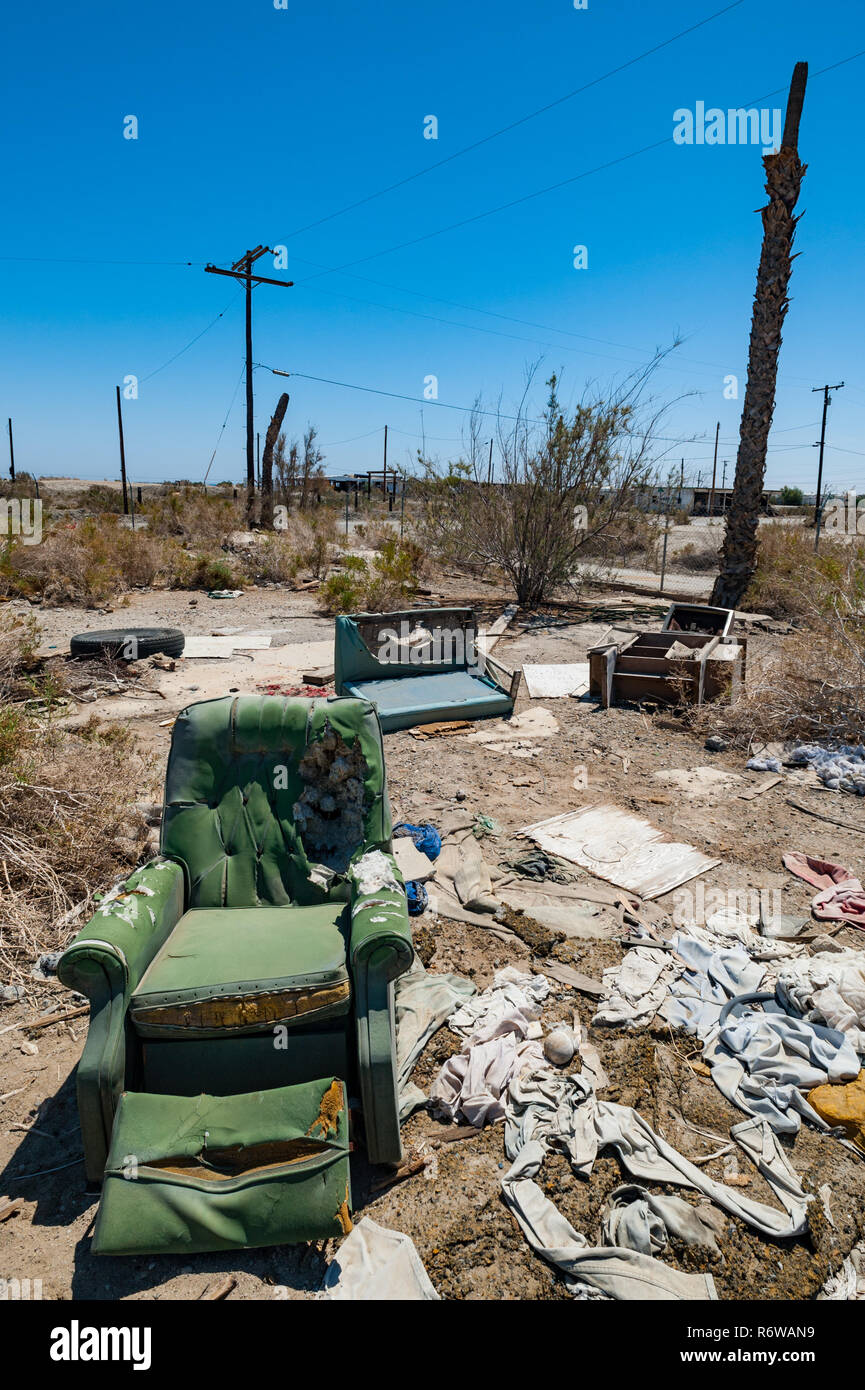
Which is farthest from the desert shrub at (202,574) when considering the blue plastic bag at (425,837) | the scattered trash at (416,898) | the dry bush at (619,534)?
the scattered trash at (416,898)

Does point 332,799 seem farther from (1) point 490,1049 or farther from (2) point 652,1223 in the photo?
(2) point 652,1223

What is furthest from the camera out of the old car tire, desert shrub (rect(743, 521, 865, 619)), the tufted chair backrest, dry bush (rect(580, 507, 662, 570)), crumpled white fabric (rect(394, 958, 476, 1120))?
dry bush (rect(580, 507, 662, 570))

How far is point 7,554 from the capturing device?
10.8 metres

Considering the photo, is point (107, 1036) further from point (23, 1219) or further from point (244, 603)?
point (244, 603)

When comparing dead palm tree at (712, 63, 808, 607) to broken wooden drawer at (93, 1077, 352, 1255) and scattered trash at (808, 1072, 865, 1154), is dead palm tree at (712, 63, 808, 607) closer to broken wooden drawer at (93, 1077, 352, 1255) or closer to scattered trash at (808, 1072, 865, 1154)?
scattered trash at (808, 1072, 865, 1154)

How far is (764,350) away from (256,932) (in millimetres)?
12347

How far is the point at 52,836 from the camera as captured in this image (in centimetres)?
404

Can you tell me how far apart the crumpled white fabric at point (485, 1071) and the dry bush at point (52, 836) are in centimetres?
204

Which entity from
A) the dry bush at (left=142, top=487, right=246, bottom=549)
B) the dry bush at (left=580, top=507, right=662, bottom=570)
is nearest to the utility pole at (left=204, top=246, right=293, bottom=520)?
the dry bush at (left=142, top=487, right=246, bottom=549)

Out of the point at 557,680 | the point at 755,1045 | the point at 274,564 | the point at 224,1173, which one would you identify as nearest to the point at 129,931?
the point at 224,1173

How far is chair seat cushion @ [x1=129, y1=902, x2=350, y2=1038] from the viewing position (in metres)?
2.53

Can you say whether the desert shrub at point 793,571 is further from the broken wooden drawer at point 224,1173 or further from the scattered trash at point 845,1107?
the broken wooden drawer at point 224,1173

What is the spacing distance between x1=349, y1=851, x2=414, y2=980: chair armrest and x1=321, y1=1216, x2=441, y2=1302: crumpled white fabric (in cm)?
74
